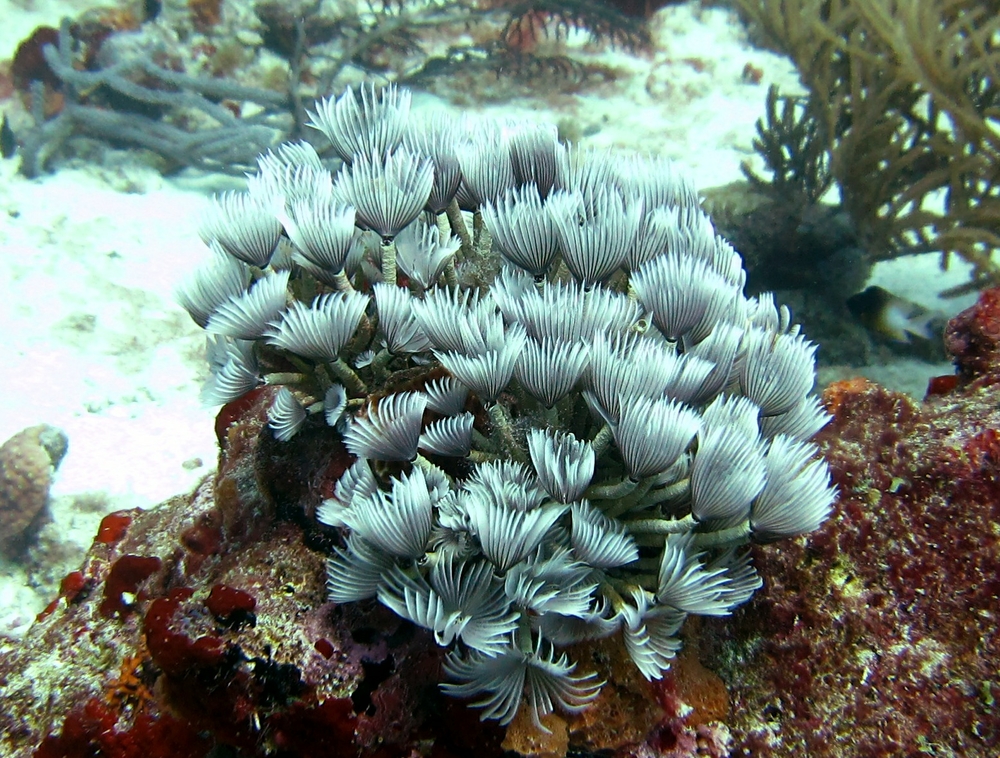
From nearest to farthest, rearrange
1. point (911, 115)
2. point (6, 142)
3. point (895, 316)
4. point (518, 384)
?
1. point (518, 384)
2. point (895, 316)
3. point (911, 115)
4. point (6, 142)

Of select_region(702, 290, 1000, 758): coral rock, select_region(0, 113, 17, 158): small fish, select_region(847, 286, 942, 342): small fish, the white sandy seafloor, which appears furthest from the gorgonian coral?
select_region(0, 113, 17, 158): small fish

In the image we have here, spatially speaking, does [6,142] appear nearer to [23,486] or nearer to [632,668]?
[23,486]

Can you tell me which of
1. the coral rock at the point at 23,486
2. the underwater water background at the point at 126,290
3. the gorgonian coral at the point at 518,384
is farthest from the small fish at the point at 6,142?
the gorgonian coral at the point at 518,384

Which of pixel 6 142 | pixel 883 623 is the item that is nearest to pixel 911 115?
pixel 883 623

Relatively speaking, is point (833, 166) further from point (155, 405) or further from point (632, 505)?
point (155, 405)

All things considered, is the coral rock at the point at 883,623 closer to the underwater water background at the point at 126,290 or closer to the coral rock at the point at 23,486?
the underwater water background at the point at 126,290

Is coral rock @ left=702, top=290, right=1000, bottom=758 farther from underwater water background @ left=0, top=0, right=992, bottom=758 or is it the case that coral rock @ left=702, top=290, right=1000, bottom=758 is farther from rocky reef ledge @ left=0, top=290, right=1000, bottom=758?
underwater water background @ left=0, top=0, right=992, bottom=758
